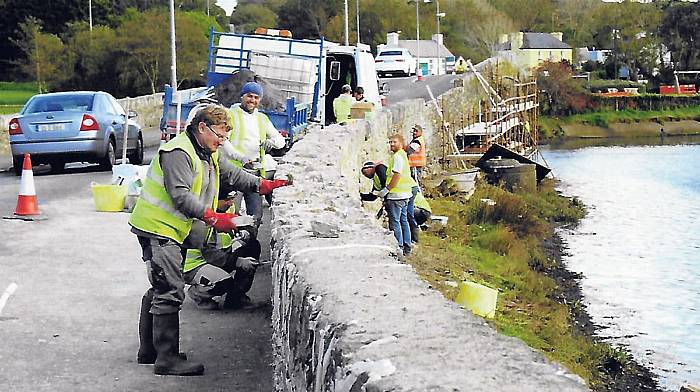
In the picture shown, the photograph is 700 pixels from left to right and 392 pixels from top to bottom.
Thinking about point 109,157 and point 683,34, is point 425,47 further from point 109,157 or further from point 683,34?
point 109,157

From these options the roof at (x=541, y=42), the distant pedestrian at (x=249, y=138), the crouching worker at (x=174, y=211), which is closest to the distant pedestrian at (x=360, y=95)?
the distant pedestrian at (x=249, y=138)

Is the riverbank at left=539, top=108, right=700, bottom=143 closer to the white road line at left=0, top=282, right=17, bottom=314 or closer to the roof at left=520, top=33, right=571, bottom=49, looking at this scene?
the roof at left=520, top=33, right=571, bottom=49

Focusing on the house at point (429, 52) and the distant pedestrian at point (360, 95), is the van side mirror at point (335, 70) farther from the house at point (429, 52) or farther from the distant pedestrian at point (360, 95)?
the house at point (429, 52)

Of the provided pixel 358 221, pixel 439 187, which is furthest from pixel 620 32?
pixel 358 221

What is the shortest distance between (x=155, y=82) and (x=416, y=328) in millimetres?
49785

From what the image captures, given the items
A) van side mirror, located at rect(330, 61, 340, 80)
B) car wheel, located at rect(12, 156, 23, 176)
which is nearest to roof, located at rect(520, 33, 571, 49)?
van side mirror, located at rect(330, 61, 340, 80)

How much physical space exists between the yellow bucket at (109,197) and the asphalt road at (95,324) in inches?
67.8

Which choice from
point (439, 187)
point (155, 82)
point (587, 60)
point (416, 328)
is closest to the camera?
point (416, 328)

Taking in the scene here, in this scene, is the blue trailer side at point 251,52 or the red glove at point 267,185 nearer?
the red glove at point 267,185

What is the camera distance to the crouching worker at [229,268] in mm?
7964

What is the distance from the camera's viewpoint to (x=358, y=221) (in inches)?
248

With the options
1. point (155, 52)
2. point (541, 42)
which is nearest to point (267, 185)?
point (155, 52)

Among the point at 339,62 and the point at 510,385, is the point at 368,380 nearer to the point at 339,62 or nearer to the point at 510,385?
the point at 510,385

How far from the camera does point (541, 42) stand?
4525 inches
